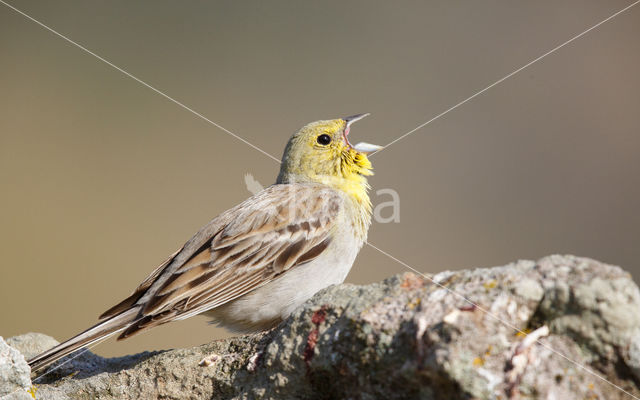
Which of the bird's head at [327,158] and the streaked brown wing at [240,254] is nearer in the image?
the streaked brown wing at [240,254]

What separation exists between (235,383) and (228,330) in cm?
130

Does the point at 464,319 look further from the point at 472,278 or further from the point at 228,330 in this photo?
the point at 228,330

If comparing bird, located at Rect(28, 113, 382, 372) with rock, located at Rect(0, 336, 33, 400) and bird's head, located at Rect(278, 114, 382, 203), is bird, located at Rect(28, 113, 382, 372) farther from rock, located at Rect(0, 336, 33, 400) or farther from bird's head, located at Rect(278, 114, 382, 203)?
rock, located at Rect(0, 336, 33, 400)

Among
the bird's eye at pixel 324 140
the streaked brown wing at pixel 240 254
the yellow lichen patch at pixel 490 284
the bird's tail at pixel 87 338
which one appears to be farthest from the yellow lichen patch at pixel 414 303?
the bird's eye at pixel 324 140

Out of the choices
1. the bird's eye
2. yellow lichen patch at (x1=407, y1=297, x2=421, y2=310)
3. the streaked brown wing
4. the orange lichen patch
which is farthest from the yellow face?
yellow lichen patch at (x1=407, y1=297, x2=421, y2=310)

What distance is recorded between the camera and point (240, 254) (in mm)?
4305

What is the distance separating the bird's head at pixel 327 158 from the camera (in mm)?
5262

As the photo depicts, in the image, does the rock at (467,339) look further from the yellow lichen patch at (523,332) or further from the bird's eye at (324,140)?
the bird's eye at (324,140)

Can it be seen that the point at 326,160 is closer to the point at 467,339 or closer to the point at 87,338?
the point at 87,338

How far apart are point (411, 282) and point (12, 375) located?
6.44 feet

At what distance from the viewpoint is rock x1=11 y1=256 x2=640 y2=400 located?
6.77 ft

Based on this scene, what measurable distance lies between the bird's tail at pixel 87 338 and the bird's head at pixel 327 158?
1.95 meters

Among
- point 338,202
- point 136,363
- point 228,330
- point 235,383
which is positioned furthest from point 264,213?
point 235,383

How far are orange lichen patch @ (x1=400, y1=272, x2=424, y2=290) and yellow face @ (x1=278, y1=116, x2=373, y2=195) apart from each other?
2.47 m
